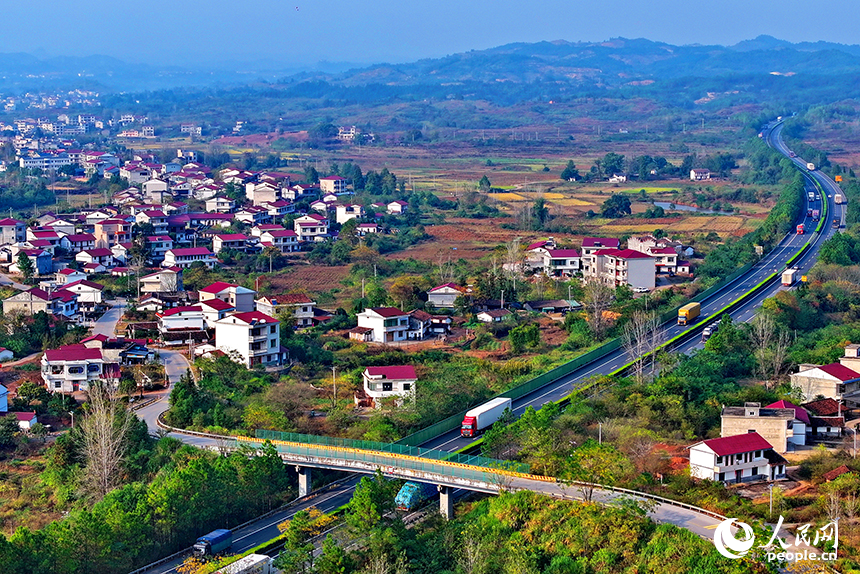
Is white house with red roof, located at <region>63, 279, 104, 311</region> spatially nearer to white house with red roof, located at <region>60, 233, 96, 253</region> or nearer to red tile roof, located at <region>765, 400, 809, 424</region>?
white house with red roof, located at <region>60, 233, 96, 253</region>

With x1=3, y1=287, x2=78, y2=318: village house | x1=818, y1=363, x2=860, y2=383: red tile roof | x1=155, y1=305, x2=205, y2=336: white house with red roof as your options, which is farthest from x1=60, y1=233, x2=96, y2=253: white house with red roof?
x1=818, y1=363, x2=860, y2=383: red tile roof

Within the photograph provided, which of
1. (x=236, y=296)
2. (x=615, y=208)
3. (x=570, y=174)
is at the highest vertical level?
(x=236, y=296)

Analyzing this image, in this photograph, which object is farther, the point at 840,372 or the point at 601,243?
the point at 601,243

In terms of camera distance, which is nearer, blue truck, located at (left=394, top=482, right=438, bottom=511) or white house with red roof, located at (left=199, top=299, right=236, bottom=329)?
blue truck, located at (left=394, top=482, right=438, bottom=511)

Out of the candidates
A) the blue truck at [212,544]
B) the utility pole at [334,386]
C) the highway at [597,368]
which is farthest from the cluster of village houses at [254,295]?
the blue truck at [212,544]

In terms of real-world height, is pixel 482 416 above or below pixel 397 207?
above

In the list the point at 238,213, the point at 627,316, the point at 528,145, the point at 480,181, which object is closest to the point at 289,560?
the point at 627,316

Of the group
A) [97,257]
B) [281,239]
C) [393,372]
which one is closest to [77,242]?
[97,257]

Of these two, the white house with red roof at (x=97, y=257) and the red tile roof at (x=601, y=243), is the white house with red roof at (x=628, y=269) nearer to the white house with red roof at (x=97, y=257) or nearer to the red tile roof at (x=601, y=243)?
the red tile roof at (x=601, y=243)

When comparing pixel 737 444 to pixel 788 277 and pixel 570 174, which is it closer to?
pixel 788 277
